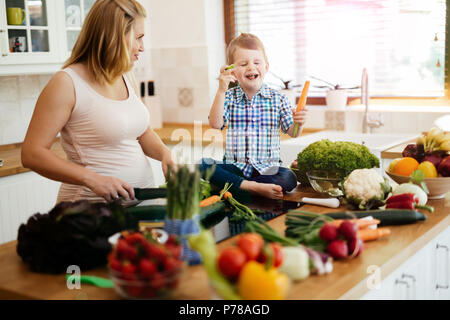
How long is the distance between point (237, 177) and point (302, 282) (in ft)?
2.77

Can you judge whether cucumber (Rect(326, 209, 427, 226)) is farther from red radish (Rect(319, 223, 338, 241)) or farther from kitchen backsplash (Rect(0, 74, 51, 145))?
kitchen backsplash (Rect(0, 74, 51, 145))

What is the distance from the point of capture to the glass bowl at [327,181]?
6.40 feet

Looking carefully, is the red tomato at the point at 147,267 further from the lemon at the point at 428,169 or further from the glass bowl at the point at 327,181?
the lemon at the point at 428,169

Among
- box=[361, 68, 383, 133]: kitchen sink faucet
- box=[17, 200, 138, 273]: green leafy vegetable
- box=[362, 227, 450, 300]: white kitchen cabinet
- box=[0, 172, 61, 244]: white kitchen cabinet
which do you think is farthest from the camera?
box=[361, 68, 383, 133]: kitchen sink faucet

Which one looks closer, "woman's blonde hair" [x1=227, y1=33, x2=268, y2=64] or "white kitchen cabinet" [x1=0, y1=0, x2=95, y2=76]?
"woman's blonde hair" [x1=227, y1=33, x2=268, y2=64]

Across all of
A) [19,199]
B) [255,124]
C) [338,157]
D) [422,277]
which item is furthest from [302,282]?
[19,199]

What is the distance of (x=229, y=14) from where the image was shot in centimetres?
445

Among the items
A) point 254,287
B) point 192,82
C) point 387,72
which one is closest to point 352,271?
point 254,287

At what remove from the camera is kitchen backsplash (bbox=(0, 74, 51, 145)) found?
3.51m

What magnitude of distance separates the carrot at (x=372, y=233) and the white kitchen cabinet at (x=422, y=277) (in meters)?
0.09

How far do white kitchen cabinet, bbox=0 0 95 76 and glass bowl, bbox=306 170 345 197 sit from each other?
200 centimetres

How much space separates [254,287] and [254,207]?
853mm

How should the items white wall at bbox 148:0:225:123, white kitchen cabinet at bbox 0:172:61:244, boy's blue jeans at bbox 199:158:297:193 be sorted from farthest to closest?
white wall at bbox 148:0:225:123 → white kitchen cabinet at bbox 0:172:61:244 → boy's blue jeans at bbox 199:158:297:193

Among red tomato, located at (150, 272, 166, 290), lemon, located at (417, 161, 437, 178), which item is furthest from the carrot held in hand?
red tomato, located at (150, 272, 166, 290)
